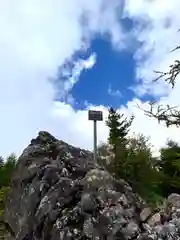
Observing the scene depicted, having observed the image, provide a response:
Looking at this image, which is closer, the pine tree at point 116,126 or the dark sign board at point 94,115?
the dark sign board at point 94,115

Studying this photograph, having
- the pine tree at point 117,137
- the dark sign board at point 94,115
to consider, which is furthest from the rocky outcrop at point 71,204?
the pine tree at point 117,137

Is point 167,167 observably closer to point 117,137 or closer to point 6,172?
point 117,137

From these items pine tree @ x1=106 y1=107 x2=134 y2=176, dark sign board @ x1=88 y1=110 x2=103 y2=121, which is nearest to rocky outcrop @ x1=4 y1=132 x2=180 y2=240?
dark sign board @ x1=88 y1=110 x2=103 y2=121

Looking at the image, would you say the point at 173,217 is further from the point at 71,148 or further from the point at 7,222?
the point at 7,222

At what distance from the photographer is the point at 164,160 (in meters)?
40.2

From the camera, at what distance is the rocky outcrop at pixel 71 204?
6309mm

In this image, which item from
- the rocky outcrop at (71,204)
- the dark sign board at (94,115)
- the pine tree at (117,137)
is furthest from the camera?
→ the pine tree at (117,137)

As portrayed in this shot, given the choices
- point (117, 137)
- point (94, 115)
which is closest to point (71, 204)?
point (94, 115)

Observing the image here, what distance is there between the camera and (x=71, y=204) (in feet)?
22.6

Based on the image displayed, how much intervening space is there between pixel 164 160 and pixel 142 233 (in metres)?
34.4

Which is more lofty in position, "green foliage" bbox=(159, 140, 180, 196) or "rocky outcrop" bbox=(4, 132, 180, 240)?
"green foliage" bbox=(159, 140, 180, 196)

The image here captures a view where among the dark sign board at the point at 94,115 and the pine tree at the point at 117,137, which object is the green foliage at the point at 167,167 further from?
the dark sign board at the point at 94,115

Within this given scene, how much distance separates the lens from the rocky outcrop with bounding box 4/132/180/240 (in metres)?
6.31

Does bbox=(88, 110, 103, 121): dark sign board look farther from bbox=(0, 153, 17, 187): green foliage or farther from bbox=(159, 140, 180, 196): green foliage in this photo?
bbox=(159, 140, 180, 196): green foliage
